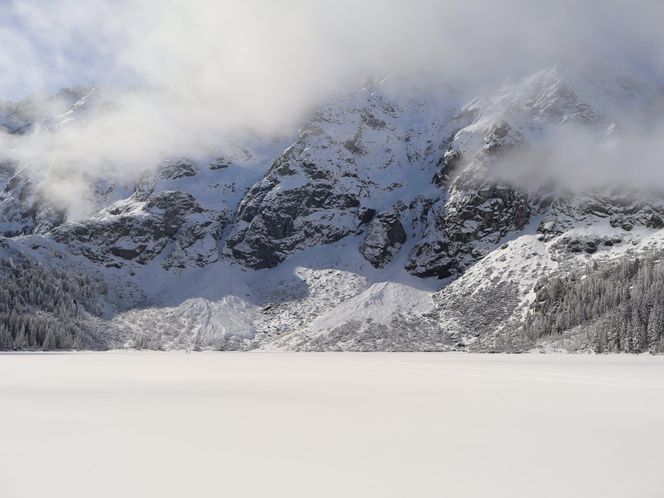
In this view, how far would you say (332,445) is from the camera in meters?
18.0

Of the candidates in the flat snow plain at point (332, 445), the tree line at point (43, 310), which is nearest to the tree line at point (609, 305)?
the flat snow plain at point (332, 445)

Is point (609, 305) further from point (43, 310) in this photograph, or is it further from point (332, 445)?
point (43, 310)

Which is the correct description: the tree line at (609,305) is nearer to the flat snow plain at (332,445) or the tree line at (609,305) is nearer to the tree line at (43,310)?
the flat snow plain at (332,445)

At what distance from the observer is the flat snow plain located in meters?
13.7

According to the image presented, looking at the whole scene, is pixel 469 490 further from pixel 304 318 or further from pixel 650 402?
pixel 304 318

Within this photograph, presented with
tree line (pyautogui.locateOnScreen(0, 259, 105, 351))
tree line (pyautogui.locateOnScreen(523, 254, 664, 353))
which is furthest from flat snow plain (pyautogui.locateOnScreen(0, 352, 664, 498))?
tree line (pyautogui.locateOnScreen(0, 259, 105, 351))

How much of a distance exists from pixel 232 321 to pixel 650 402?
6608 inches

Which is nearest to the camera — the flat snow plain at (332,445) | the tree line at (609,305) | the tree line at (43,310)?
the flat snow plain at (332,445)

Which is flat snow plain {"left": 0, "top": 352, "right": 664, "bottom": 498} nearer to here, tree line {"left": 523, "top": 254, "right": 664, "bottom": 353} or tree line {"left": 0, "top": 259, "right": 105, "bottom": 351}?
tree line {"left": 523, "top": 254, "right": 664, "bottom": 353}

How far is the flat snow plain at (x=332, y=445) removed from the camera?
44.9 ft

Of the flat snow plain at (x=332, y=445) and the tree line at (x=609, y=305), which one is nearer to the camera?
the flat snow plain at (x=332, y=445)

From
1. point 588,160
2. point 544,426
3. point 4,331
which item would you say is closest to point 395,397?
point 544,426

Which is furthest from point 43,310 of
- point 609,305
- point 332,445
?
point 332,445

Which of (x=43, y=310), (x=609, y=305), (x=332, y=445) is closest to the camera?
(x=332, y=445)
